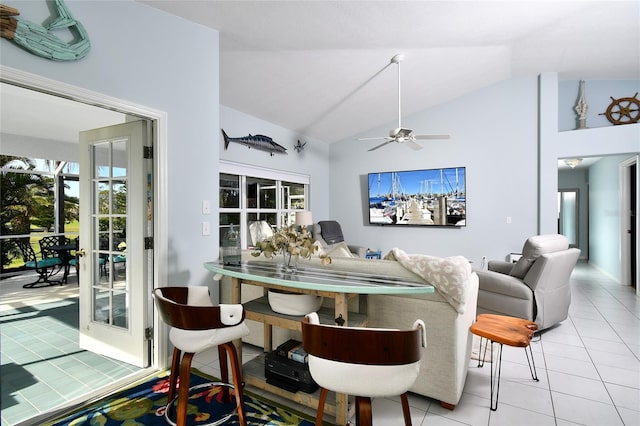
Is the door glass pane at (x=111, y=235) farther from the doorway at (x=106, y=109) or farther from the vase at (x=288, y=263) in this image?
the vase at (x=288, y=263)

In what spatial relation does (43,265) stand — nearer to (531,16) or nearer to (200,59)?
(200,59)

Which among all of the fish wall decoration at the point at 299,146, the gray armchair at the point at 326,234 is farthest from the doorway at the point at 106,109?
the gray armchair at the point at 326,234

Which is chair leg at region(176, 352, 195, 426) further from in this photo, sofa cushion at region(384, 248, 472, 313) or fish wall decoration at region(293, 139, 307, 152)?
fish wall decoration at region(293, 139, 307, 152)

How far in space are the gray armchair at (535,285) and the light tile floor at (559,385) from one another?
11.5 inches

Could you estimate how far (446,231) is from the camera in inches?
233

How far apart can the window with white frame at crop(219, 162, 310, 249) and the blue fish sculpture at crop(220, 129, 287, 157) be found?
0.32 metres

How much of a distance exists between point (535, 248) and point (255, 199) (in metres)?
3.77

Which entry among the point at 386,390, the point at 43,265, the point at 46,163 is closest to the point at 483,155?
the point at 386,390

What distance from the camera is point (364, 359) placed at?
1.24 meters

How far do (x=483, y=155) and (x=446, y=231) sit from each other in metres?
1.48

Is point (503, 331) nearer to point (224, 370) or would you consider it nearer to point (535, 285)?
point (535, 285)

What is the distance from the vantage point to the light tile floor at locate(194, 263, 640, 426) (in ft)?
6.34

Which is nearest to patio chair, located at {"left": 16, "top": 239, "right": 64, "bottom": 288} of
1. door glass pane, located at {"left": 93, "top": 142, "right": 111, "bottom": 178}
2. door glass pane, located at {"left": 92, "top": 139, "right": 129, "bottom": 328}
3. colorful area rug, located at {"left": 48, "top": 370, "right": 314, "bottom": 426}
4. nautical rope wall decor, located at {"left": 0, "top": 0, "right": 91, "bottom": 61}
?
door glass pane, located at {"left": 92, "top": 139, "right": 129, "bottom": 328}

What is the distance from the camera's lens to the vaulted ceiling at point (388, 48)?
294 centimetres
